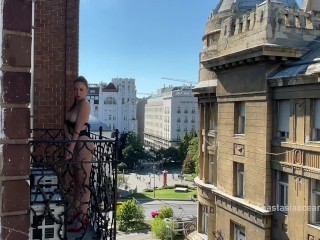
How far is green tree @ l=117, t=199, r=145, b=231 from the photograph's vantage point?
37781mm

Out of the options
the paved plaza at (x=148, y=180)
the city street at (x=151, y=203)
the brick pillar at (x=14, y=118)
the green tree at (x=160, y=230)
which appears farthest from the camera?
the paved plaza at (x=148, y=180)

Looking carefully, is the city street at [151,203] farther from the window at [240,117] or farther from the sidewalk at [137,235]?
the window at [240,117]

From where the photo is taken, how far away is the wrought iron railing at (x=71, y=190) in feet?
15.4

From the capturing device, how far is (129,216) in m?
37.8

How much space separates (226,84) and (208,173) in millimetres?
7020

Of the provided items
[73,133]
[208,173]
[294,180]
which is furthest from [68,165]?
[208,173]

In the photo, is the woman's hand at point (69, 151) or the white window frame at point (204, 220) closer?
the woman's hand at point (69, 151)

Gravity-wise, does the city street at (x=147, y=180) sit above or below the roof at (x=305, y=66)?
below

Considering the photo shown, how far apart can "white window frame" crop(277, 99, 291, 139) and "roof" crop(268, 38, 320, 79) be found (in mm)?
1185

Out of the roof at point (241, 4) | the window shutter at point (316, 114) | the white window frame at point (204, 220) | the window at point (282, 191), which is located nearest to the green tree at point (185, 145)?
the white window frame at point (204, 220)

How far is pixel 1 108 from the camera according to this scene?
2.57 meters

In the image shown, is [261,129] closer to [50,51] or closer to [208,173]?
[208,173]

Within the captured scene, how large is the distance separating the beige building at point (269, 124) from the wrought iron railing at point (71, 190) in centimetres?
971

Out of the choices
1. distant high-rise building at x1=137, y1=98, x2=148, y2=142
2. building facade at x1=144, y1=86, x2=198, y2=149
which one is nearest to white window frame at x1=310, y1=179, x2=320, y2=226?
building facade at x1=144, y1=86, x2=198, y2=149
